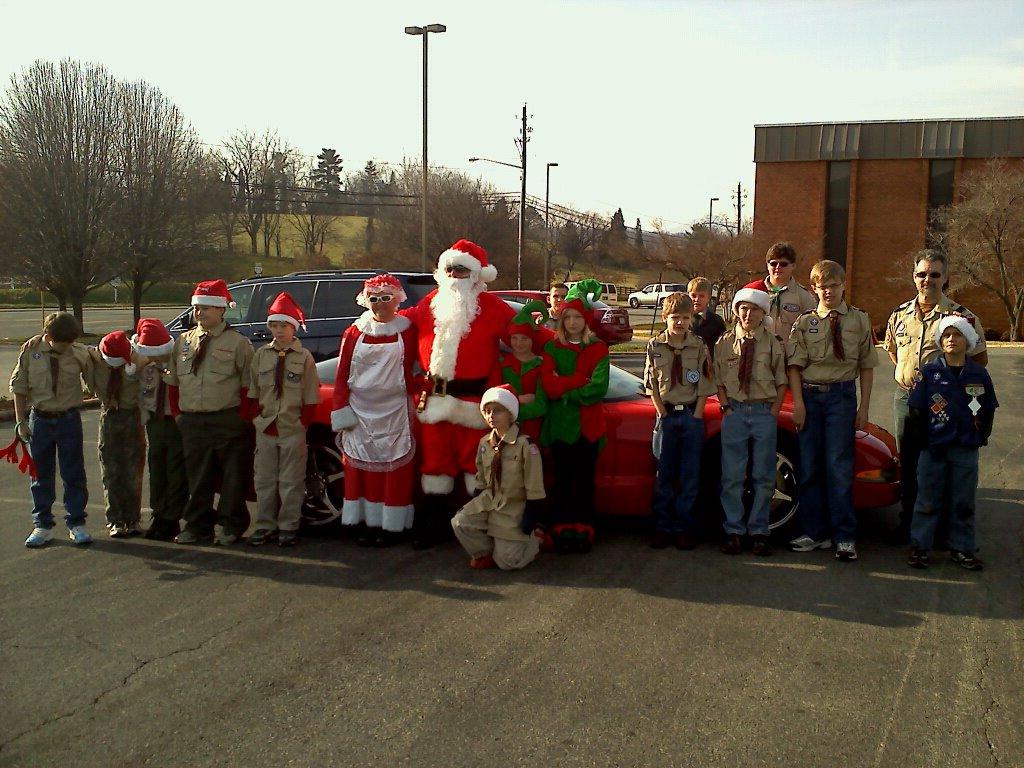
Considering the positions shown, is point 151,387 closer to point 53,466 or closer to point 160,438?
point 160,438

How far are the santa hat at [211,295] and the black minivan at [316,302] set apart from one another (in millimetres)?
5311

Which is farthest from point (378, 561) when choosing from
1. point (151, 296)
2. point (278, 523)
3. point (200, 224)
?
point (151, 296)

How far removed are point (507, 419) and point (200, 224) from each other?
3029cm

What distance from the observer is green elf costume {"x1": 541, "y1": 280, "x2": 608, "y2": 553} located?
18.7ft

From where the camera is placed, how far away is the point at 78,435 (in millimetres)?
6254

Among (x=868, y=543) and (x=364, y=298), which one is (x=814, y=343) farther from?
(x=364, y=298)

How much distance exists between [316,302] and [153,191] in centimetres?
2153

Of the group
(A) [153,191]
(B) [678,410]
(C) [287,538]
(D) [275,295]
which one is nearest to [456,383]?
(B) [678,410]

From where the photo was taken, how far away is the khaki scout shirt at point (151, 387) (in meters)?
6.19

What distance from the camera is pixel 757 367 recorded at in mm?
5648

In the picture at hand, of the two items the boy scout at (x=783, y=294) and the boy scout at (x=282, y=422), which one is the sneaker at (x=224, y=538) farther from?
the boy scout at (x=783, y=294)

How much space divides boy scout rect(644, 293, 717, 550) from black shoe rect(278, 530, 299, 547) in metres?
2.42

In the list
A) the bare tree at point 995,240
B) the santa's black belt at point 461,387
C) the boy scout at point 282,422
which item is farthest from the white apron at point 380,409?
the bare tree at point 995,240

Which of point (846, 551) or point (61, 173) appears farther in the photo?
point (61, 173)
